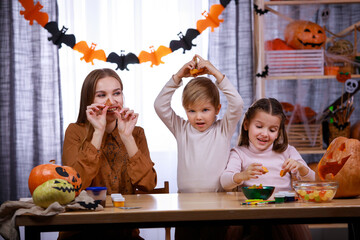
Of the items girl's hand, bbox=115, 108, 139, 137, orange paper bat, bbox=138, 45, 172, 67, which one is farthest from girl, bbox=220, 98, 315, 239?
orange paper bat, bbox=138, 45, 172, 67

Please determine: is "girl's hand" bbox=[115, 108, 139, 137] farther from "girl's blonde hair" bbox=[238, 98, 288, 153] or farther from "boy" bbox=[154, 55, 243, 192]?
"girl's blonde hair" bbox=[238, 98, 288, 153]

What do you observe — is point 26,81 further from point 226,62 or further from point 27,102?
point 226,62

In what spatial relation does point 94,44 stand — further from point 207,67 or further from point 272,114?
point 272,114

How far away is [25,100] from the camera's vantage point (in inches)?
131

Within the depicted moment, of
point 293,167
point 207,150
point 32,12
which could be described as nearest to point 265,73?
point 207,150

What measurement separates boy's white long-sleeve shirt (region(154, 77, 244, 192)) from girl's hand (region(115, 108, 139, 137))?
0.75ft

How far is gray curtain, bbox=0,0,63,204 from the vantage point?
10.9 feet

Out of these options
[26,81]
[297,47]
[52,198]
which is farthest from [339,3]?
[52,198]

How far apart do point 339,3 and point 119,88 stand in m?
1.91

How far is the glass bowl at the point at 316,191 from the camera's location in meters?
1.48

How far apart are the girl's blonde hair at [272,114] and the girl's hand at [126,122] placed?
1.64 feet

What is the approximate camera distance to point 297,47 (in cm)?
309

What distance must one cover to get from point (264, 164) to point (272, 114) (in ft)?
0.71

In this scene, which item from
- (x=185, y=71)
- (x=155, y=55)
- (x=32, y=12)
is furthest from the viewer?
(x=155, y=55)
